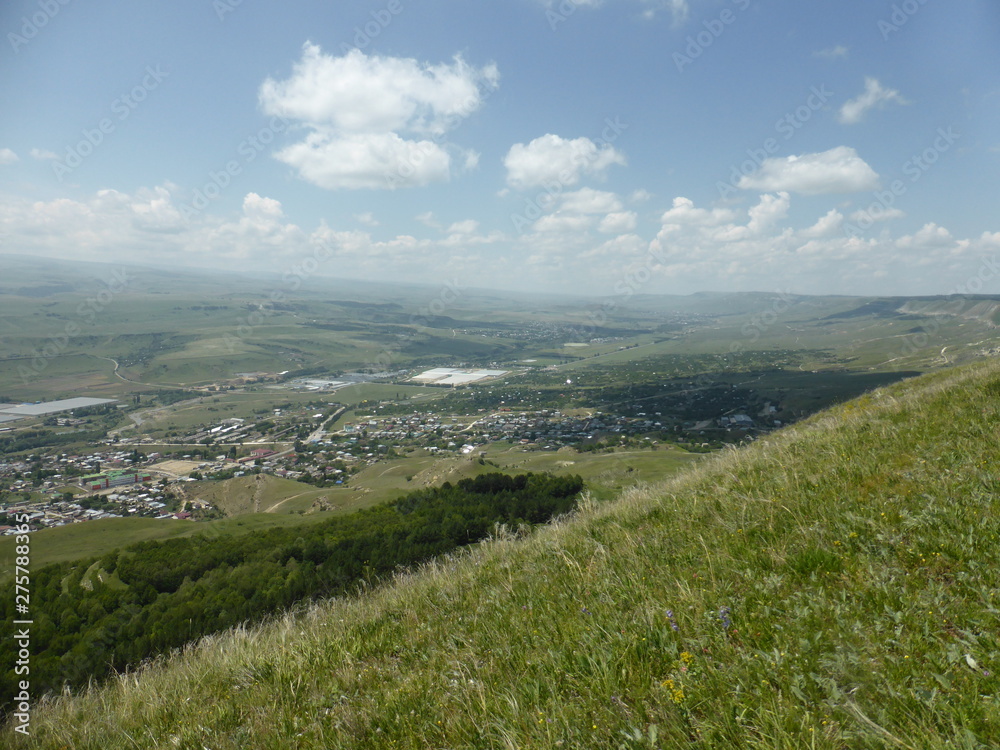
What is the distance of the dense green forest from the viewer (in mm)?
11312

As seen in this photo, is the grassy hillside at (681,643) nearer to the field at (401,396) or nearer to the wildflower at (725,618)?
the wildflower at (725,618)

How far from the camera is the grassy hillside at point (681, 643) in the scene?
6.89 feet

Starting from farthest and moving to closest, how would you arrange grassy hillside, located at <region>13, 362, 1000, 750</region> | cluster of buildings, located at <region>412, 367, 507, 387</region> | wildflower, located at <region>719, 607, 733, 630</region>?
cluster of buildings, located at <region>412, 367, 507, 387</region> < wildflower, located at <region>719, 607, 733, 630</region> < grassy hillside, located at <region>13, 362, 1000, 750</region>

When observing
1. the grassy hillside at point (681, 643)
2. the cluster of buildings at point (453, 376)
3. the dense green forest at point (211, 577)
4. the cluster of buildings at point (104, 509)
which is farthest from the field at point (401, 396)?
the grassy hillside at point (681, 643)

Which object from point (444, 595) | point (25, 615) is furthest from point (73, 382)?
point (444, 595)

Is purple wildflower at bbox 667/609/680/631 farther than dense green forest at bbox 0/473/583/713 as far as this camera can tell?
No

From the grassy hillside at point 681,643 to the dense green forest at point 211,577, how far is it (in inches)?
169

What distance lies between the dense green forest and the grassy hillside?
14.1ft

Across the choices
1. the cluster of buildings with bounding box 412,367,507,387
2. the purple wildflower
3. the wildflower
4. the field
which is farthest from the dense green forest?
the cluster of buildings with bounding box 412,367,507,387

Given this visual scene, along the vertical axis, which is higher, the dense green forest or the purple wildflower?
the purple wildflower

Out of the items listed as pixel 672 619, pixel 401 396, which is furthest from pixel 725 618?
pixel 401 396

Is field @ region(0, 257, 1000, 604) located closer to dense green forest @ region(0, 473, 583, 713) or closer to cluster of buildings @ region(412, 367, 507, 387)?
dense green forest @ region(0, 473, 583, 713)

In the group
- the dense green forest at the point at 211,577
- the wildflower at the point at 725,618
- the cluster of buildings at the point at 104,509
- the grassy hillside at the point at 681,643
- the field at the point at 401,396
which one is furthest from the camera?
the cluster of buildings at the point at 104,509

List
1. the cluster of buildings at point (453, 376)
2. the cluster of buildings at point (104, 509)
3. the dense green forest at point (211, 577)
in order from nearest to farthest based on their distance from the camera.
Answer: the dense green forest at point (211, 577)
the cluster of buildings at point (104, 509)
the cluster of buildings at point (453, 376)
